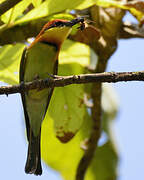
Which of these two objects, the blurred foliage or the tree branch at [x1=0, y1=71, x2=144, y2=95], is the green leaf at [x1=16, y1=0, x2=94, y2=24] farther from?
the tree branch at [x1=0, y1=71, x2=144, y2=95]

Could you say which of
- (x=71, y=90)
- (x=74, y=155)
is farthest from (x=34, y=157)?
(x=71, y=90)

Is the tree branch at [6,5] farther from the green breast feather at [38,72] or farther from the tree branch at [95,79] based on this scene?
the green breast feather at [38,72]

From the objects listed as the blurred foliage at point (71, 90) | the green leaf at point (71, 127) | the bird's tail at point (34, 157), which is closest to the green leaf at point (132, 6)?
the blurred foliage at point (71, 90)

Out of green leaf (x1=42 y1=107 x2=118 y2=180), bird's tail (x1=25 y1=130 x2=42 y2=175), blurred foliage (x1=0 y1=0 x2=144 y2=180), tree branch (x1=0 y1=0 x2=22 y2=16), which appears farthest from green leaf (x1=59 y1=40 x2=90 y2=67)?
tree branch (x1=0 y1=0 x2=22 y2=16)

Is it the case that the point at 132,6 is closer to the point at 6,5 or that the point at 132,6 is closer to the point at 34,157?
the point at 6,5

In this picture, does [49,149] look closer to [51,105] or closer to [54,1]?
[51,105]
